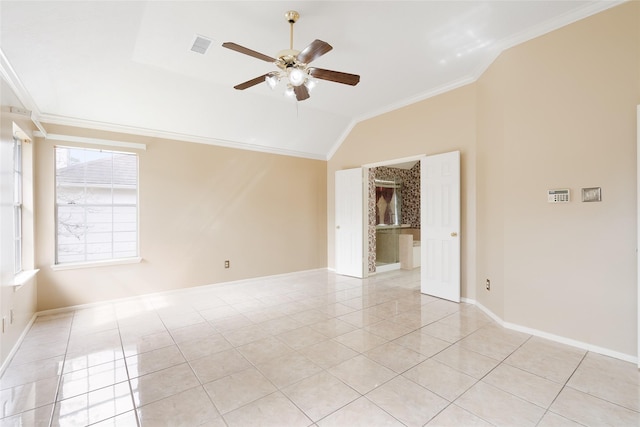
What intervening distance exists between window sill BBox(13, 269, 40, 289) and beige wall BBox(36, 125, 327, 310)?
0.26 metres

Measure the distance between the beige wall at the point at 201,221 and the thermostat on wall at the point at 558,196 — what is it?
413 centimetres

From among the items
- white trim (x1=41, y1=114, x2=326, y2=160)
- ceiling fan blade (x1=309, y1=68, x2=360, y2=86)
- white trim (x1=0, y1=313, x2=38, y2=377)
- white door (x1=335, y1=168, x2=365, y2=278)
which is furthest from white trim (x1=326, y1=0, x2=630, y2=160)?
white trim (x1=0, y1=313, x2=38, y2=377)

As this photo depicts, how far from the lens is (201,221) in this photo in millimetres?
4773

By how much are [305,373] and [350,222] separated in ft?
12.0

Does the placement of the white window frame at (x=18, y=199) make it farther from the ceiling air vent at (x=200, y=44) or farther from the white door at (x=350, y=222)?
the white door at (x=350, y=222)

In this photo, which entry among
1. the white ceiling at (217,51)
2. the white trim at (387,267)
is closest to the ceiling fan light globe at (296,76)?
the white ceiling at (217,51)

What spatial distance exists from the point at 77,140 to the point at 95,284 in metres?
1.95

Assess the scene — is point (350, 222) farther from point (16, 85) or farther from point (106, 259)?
point (16, 85)

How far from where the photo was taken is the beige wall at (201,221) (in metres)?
3.72

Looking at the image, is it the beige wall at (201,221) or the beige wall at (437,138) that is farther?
the beige wall at (437,138)

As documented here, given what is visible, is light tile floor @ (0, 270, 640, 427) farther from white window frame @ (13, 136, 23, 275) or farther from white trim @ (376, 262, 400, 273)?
white trim @ (376, 262, 400, 273)

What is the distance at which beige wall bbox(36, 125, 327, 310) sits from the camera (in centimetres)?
372

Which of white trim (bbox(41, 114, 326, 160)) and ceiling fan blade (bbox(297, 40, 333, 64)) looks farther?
white trim (bbox(41, 114, 326, 160))

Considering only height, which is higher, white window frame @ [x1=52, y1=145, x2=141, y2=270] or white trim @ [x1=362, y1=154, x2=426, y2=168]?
white trim @ [x1=362, y1=154, x2=426, y2=168]
